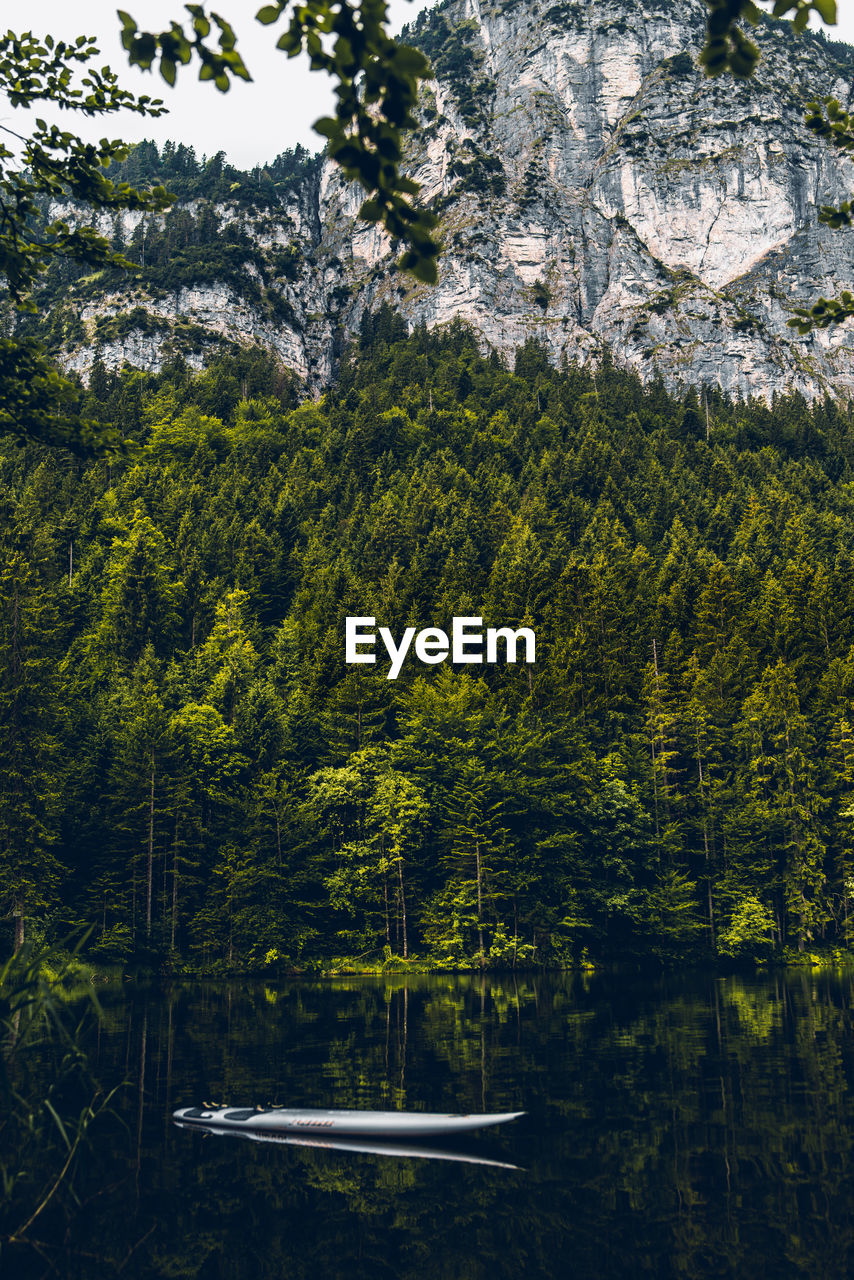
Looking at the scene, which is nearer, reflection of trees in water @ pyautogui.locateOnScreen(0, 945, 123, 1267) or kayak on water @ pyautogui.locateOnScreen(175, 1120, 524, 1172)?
reflection of trees in water @ pyautogui.locateOnScreen(0, 945, 123, 1267)

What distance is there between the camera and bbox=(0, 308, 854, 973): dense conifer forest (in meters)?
55.3

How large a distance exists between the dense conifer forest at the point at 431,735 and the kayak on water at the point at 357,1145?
111ft

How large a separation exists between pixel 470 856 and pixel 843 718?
25568 millimetres

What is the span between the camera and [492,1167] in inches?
584

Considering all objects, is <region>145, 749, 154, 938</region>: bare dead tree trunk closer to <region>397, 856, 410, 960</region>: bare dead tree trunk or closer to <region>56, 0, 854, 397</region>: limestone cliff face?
<region>397, 856, 410, 960</region>: bare dead tree trunk

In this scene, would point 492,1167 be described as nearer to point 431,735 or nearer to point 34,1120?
point 34,1120

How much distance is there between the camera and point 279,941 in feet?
180

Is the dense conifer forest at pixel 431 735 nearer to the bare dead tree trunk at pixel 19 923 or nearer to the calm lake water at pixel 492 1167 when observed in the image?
the bare dead tree trunk at pixel 19 923

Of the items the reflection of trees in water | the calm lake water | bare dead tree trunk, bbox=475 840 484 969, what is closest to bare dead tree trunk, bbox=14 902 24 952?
the calm lake water

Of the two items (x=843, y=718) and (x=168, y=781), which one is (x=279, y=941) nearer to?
(x=168, y=781)

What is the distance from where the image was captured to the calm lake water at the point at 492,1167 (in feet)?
36.8

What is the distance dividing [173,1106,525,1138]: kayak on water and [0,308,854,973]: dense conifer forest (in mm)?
33934

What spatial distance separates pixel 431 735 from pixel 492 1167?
47086 millimetres

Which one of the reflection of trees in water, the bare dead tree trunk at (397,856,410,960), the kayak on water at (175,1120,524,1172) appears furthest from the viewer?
the bare dead tree trunk at (397,856,410,960)
